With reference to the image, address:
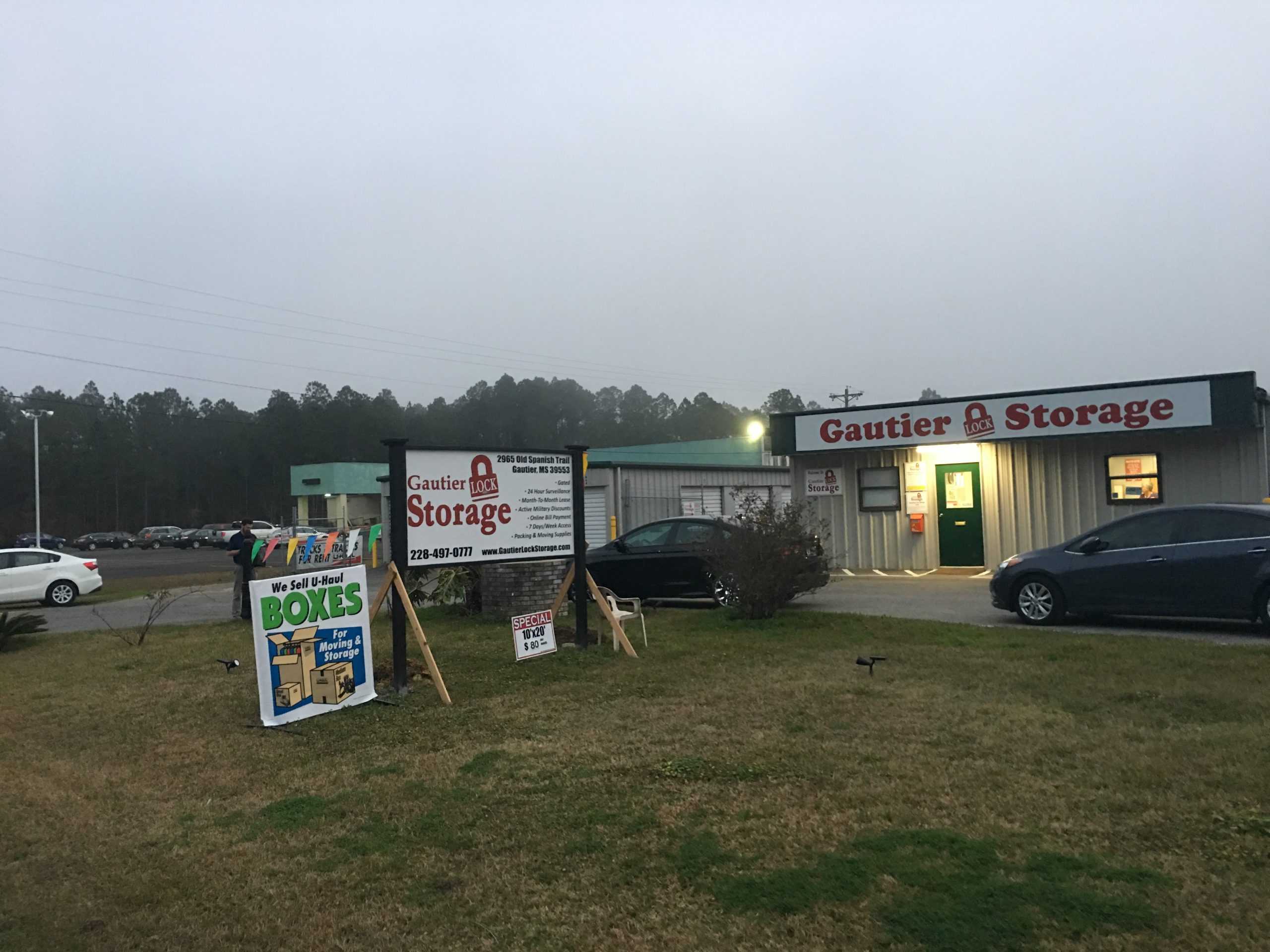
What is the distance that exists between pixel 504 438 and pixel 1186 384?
58811mm

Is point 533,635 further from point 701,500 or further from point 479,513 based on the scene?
point 701,500

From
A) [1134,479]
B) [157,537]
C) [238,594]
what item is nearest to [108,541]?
[157,537]

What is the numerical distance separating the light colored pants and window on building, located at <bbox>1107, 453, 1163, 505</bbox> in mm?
14626

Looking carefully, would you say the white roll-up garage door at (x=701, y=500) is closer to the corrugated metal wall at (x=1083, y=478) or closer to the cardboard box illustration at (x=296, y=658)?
the corrugated metal wall at (x=1083, y=478)

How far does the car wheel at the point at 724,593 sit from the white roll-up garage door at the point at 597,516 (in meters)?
6.77

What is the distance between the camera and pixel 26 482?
79.6 metres

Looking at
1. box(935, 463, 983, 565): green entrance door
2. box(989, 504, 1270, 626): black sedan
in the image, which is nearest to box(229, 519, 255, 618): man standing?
box(989, 504, 1270, 626): black sedan

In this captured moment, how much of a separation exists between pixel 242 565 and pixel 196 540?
53.8m

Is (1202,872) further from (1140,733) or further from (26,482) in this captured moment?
(26,482)

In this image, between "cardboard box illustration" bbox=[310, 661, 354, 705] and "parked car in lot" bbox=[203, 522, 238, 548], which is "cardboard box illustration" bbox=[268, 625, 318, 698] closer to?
"cardboard box illustration" bbox=[310, 661, 354, 705]

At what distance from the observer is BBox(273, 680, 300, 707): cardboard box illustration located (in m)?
7.66

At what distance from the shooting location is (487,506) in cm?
940

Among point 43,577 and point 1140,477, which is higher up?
point 1140,477

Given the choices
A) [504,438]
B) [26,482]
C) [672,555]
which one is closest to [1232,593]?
[672,555]
